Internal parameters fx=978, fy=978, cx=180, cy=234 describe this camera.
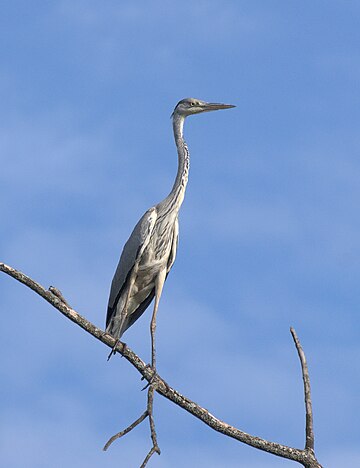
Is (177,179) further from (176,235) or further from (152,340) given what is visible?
(152,340)

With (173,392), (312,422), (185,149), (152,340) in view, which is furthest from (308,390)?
(185,149)

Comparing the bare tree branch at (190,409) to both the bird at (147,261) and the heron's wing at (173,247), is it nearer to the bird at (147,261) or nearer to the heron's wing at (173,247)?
the bird at (147,261)

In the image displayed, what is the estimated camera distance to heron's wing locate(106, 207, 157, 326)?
35.3ft

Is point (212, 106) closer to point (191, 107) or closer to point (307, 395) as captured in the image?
point (191, 107)

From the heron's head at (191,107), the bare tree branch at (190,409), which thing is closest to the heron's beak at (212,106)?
the heron's head at (191,107)

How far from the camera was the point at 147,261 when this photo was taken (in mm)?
10789

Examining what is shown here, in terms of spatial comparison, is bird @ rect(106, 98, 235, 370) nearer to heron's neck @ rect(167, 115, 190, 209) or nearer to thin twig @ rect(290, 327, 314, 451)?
heron's neck @ rect(167, 115, 190, 209)

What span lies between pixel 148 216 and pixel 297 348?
3.67m

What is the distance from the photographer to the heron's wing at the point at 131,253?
10.8 m

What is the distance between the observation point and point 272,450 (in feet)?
25.0

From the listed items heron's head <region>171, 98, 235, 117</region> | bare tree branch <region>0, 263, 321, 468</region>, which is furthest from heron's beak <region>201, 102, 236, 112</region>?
bare tree branch <region>0, 263, 321, 468</region>

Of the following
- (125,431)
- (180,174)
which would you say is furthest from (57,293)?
(180,174)

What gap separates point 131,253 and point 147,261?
0.20m

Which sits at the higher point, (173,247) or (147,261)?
(173,247)
